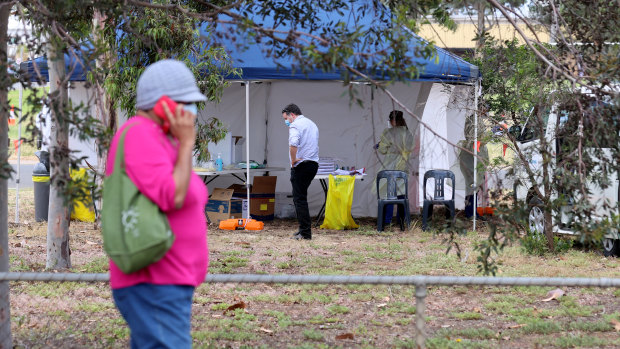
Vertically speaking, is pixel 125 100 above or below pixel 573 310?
above

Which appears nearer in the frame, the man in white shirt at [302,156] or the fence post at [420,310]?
the fence post at [420,310]

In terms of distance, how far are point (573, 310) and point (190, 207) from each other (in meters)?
4.60

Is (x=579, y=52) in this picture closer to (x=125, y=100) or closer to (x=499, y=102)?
(x=125, y=100)

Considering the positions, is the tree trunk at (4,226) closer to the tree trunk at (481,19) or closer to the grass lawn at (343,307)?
the grass lawn at (343,307)

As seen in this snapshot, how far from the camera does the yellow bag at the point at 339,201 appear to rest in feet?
39.8

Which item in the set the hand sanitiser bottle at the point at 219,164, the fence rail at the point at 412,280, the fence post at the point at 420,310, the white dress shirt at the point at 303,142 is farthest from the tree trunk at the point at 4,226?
the hand sanitiser bottle at the point at 219,164

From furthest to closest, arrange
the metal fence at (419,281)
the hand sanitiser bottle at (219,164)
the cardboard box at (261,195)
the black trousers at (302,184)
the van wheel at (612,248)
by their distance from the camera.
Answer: the cardboard box at (261,195)
the hand sanitiser bottle at (219,164)
the black trousers at (302,184)
the van wheel at (612,248)
the metal fence at (419,281)

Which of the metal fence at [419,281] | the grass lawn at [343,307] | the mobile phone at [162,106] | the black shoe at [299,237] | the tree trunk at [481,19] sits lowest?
the grass lawn at [343,307]

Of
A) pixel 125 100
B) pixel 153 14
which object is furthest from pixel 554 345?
pixel 125 100

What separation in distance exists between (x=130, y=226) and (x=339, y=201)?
376 inches

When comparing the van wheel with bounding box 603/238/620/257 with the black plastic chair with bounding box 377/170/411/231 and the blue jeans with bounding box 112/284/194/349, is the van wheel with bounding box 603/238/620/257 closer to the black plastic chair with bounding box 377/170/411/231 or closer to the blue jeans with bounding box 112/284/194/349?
the black plastic chair with bounding box 377/170/411/231

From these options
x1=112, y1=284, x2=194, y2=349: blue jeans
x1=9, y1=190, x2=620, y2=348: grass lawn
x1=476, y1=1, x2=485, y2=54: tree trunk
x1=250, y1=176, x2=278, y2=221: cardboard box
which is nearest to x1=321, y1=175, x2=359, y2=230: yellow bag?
x1=250, y1=176, x2=278, y2=221: cardboard box

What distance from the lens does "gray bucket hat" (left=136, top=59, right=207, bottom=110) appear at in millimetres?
2783

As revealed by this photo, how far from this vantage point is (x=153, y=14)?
24.3 ft
